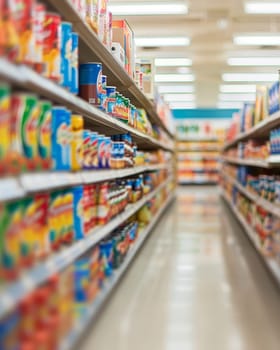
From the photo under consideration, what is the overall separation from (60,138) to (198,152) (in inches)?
691

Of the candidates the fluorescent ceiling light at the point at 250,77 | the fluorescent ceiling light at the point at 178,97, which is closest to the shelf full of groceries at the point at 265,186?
the fluorescent ceiling light at the point at 250,77

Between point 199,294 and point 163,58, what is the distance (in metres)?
8.18

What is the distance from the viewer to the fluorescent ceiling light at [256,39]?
362 inches

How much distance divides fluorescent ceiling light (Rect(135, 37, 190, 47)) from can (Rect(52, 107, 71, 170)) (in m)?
7.50

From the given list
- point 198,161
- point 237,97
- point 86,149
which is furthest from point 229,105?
point 86,149

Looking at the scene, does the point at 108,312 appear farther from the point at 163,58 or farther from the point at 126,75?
the point at 163,58

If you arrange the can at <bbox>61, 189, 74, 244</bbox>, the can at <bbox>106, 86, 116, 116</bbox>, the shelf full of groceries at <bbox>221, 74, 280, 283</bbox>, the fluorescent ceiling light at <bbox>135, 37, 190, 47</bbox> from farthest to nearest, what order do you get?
the fluorescent ceiling light at <bbox>135, 37, 190, 47</bbox> < the shelf full of groceries at <bbox>221, 74, 280, 283</bbox> < the can at <bbox>106, 86, 116, 116</bbox> < the can at <bbox>61, 189, 74, 244</bbox>

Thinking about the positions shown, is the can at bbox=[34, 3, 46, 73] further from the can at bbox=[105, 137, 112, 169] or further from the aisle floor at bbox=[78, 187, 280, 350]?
the aisle floor at bbox=[78, 187, 280, 350]

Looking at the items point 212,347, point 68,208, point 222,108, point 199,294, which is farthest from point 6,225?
point 222,108

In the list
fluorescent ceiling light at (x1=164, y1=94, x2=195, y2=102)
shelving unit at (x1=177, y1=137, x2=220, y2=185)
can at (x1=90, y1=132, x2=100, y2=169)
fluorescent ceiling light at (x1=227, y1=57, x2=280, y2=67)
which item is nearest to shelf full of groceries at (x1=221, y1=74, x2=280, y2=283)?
can at (x1=90, y1=132, x2=100, y2=169)

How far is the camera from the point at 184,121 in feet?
65.6

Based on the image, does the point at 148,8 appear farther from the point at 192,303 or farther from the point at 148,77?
the point at 192,303

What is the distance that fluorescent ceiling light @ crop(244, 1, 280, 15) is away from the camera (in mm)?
7155

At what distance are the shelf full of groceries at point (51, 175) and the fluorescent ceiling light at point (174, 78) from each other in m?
9.97
